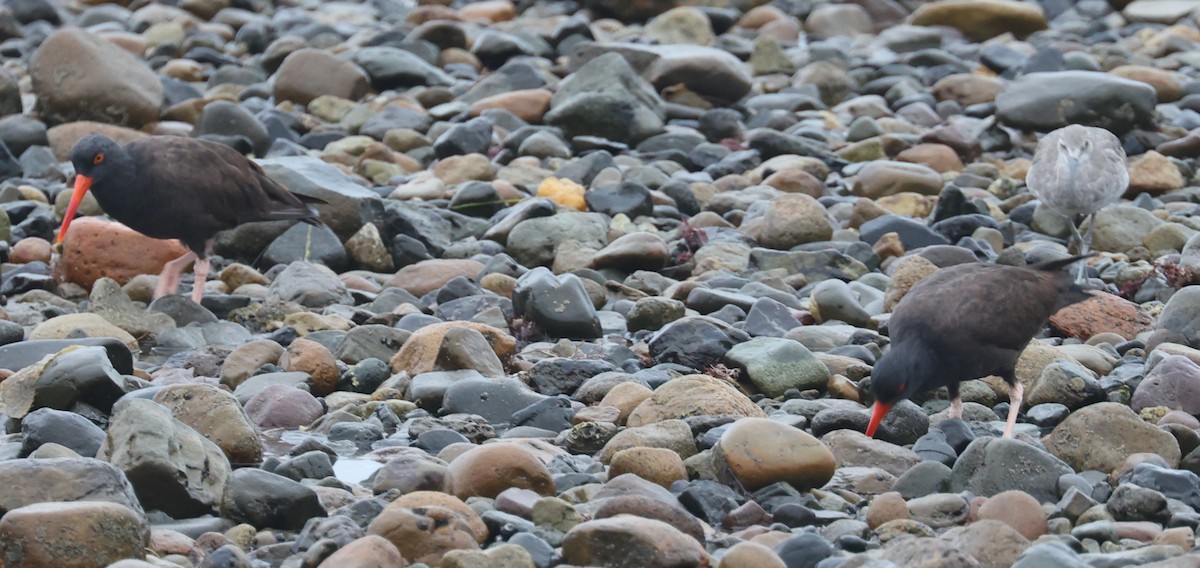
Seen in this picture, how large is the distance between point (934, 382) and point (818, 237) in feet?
10.8

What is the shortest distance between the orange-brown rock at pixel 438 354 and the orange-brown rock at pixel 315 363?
276 mm

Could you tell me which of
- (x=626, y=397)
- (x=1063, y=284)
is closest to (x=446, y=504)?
(x=626, y=397)

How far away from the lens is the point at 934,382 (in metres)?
5.38

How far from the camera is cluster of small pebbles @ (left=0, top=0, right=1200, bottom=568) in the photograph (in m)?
4.32

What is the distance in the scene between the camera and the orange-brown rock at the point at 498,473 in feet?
15.2

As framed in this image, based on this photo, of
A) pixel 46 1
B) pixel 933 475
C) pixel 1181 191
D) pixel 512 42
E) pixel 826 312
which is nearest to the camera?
pixel 933 475

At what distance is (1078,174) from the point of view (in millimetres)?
8250

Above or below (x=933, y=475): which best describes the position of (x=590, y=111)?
below

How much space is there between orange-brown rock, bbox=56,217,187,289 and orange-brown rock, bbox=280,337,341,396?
2189 millimetres

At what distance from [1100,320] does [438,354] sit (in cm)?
310

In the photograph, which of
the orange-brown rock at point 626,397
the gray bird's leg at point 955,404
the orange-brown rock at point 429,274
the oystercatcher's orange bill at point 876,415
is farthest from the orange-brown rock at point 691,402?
the orange-brown rock at point 429,274

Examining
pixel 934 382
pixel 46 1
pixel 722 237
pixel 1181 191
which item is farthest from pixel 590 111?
pixel 46 1

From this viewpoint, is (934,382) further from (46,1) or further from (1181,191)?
(46,1)

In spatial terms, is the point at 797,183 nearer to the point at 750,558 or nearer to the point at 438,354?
the point at 438,354
